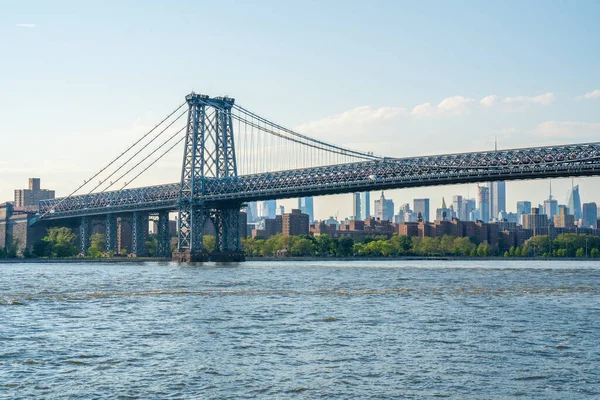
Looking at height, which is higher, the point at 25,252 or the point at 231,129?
the point at 231,129

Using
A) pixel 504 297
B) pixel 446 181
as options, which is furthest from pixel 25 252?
pixel 504 297

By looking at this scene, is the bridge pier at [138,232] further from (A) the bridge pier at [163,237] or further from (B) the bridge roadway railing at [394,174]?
(A) the bridge pier at [163,237]

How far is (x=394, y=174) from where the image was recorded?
108750 millimetres

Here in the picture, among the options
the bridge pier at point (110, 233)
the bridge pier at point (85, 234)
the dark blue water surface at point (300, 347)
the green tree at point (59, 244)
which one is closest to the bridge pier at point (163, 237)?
the bridge pier at point (110, 233)

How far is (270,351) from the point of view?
27.5 metres

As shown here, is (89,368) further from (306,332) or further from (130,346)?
(306,332)

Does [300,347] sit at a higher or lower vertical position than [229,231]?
lower

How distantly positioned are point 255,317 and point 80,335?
8.41 metres

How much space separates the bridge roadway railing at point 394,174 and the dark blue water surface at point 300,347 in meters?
45.5

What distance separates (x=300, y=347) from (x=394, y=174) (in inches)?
3210

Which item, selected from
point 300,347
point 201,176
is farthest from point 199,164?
point 300,347

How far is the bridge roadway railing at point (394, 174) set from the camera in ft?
301

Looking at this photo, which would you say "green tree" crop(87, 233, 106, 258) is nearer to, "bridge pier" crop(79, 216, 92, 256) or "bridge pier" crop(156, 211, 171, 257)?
"bridge pier" crop(79, 216, 92, 256)

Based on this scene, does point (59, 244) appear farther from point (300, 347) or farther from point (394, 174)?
point (300, 347)
